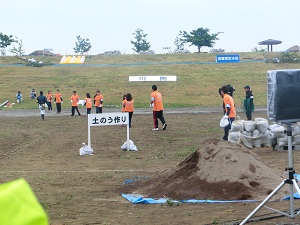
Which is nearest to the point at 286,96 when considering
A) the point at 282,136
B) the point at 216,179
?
the point at 216,179

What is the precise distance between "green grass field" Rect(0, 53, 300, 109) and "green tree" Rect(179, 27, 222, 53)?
11135mm

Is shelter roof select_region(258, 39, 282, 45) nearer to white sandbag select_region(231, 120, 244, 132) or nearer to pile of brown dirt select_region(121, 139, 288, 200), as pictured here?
white sandbag select_region(231, 120, 244, 132)

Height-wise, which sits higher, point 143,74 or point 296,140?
point 143,74

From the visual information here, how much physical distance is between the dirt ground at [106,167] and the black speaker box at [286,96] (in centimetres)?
169

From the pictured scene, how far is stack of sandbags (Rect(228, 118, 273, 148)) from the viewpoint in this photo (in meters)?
18.7

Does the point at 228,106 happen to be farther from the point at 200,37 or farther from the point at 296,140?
the point at 200,37

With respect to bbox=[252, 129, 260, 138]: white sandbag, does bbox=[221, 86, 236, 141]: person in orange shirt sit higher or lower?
higher

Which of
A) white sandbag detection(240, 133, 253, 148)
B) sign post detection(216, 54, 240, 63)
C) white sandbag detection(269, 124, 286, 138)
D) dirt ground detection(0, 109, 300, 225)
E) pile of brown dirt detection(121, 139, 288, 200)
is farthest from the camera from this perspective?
sign post detection(216, 54, 240, 63)

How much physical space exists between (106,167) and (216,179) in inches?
192

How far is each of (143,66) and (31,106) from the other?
68.3ft

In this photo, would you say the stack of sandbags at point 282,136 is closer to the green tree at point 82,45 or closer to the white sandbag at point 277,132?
the white sandbag at point 277,132

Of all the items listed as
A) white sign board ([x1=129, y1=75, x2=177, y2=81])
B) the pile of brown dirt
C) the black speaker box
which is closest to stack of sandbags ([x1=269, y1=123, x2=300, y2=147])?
the pile of brown dirt

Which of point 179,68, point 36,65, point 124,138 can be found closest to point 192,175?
point 124,138

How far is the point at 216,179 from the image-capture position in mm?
10742
